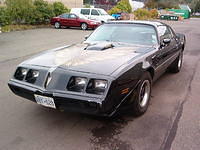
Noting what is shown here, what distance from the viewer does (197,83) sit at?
4977mm

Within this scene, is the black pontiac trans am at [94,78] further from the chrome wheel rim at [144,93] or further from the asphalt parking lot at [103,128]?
the asphalt parking lot at [103,128]

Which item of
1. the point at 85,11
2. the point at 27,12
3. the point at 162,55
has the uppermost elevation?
the point at 85,11

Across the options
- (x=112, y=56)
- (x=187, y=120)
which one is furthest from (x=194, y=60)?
(x=112, y=56)

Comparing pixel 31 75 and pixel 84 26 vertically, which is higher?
pixel 84 26

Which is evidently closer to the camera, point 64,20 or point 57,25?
point 64,20

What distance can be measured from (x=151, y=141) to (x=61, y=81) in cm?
139

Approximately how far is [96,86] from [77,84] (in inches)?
10.3

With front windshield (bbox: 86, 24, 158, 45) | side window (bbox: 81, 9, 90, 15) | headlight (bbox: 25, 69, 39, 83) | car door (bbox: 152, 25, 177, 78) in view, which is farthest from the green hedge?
headlight (bbox: 25, 69, 39, 83)

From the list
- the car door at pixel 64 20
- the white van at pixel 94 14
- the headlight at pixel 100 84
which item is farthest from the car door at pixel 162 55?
the white van at pixel 94 14

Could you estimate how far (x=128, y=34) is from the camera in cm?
417

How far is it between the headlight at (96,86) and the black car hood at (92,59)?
0.12 meters

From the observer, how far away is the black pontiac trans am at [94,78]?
2570 millimetres

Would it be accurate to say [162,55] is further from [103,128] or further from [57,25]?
[57,25]

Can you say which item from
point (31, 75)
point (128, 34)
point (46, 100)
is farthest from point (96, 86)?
point (128, 34)
